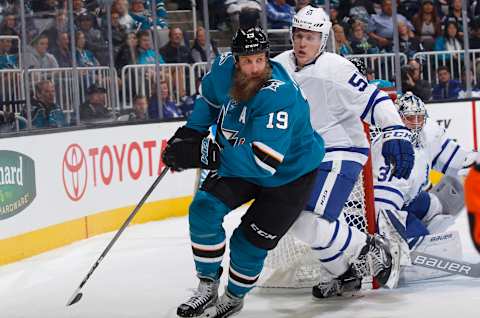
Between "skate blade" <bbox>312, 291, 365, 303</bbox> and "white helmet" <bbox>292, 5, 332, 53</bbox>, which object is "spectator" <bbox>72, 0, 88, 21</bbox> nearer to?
"white helmet" <bbox>292, 5, 332, 53</bbox>

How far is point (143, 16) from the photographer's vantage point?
27.2 ft

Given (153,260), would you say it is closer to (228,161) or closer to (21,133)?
(21,133)

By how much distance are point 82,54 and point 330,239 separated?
354 cm

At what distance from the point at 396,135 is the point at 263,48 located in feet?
3.00

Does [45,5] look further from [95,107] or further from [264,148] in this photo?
[264,148]

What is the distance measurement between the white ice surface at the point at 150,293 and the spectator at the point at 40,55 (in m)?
1.16

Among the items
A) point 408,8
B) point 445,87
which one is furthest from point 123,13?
point 445,87

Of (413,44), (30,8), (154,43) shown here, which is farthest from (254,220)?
(413,44)

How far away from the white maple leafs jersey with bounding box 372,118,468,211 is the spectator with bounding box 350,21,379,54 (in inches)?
147

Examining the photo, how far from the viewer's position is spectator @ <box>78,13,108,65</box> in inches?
295

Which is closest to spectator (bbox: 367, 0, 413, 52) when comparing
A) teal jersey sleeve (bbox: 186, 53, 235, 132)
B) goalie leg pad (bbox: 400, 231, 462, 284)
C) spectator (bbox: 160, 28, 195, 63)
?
spectator (bbox: 160, 28, 195, 63)

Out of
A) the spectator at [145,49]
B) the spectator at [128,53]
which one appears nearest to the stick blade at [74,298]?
the spectator at [128,53]

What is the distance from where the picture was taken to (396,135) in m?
4.53

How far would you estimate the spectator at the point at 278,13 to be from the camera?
8.96 metres
